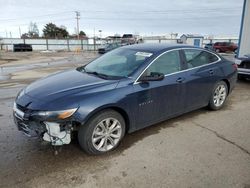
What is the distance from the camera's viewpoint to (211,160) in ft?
10.6

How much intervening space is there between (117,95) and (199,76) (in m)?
2.05

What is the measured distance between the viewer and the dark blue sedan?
121 inches

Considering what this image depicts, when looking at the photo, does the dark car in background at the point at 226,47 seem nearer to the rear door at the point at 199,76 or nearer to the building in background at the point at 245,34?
the building in background at the point at 245,34

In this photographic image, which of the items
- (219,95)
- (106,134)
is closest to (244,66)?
(219,95)

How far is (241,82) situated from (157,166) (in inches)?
277

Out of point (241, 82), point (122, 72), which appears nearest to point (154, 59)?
point (122, 72)

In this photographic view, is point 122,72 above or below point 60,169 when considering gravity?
above

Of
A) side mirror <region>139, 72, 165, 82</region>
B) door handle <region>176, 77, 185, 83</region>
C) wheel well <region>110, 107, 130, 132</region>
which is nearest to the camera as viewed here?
wheel well <region>110, 107, 130, 132</region>

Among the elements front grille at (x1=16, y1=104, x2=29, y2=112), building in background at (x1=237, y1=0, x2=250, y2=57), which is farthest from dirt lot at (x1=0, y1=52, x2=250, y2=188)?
building in background at (x1=237, y1=0, x2=250, y2=57)

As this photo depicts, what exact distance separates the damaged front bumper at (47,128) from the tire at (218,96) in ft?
11.1

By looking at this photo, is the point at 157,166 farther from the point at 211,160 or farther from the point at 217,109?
the point at 217,109

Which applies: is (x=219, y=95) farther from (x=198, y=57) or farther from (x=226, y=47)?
(x=226, y=47)

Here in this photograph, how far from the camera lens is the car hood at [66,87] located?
320 cm

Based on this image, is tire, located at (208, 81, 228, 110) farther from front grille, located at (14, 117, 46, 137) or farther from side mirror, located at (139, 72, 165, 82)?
front grille, located at (14, 117, 46, 137)
